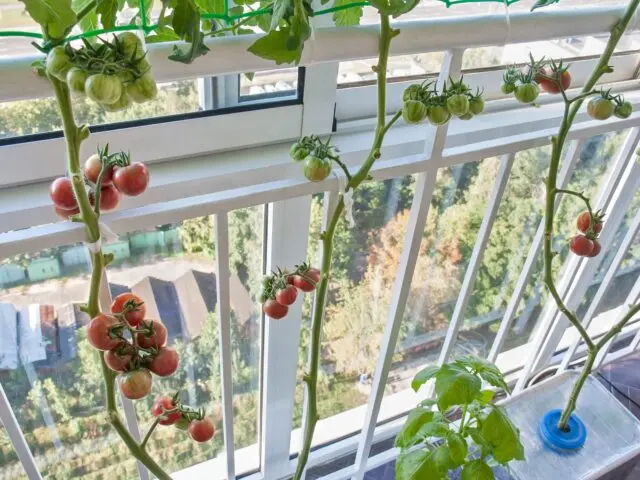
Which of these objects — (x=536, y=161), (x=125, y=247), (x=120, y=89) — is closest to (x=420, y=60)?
(x=536, y=161)

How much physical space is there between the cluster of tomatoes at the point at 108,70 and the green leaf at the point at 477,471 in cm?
70

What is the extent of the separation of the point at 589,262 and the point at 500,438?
640 millimetres

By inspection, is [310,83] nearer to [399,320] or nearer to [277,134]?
[277,134]

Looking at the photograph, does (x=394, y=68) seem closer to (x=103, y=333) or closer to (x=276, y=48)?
(x=276, y=48)

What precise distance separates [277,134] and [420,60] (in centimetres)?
32

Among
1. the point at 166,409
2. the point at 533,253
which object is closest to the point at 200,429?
the point at 166,409

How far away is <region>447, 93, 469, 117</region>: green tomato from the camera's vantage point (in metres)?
0.61

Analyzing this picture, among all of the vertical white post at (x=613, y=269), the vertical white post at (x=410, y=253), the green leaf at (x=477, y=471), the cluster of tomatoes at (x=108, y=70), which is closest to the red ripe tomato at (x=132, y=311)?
the cluster of tomatoes at (x=108, y=70)

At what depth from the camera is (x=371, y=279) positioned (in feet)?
3.81

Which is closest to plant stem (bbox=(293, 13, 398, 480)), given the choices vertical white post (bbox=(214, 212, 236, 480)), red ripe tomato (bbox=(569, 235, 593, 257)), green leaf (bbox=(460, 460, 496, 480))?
vertical white post (bbox=(214, 212, 236, 480))

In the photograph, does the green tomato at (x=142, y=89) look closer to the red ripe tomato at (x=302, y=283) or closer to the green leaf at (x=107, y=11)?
the green leaf at (x=107, y=11)

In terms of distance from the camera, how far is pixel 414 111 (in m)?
0.60

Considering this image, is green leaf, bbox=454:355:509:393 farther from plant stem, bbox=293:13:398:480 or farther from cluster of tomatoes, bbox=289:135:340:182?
cluster of tomatoes, bbox=289:135:340:182

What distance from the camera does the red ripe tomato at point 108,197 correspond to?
1.79 feet
